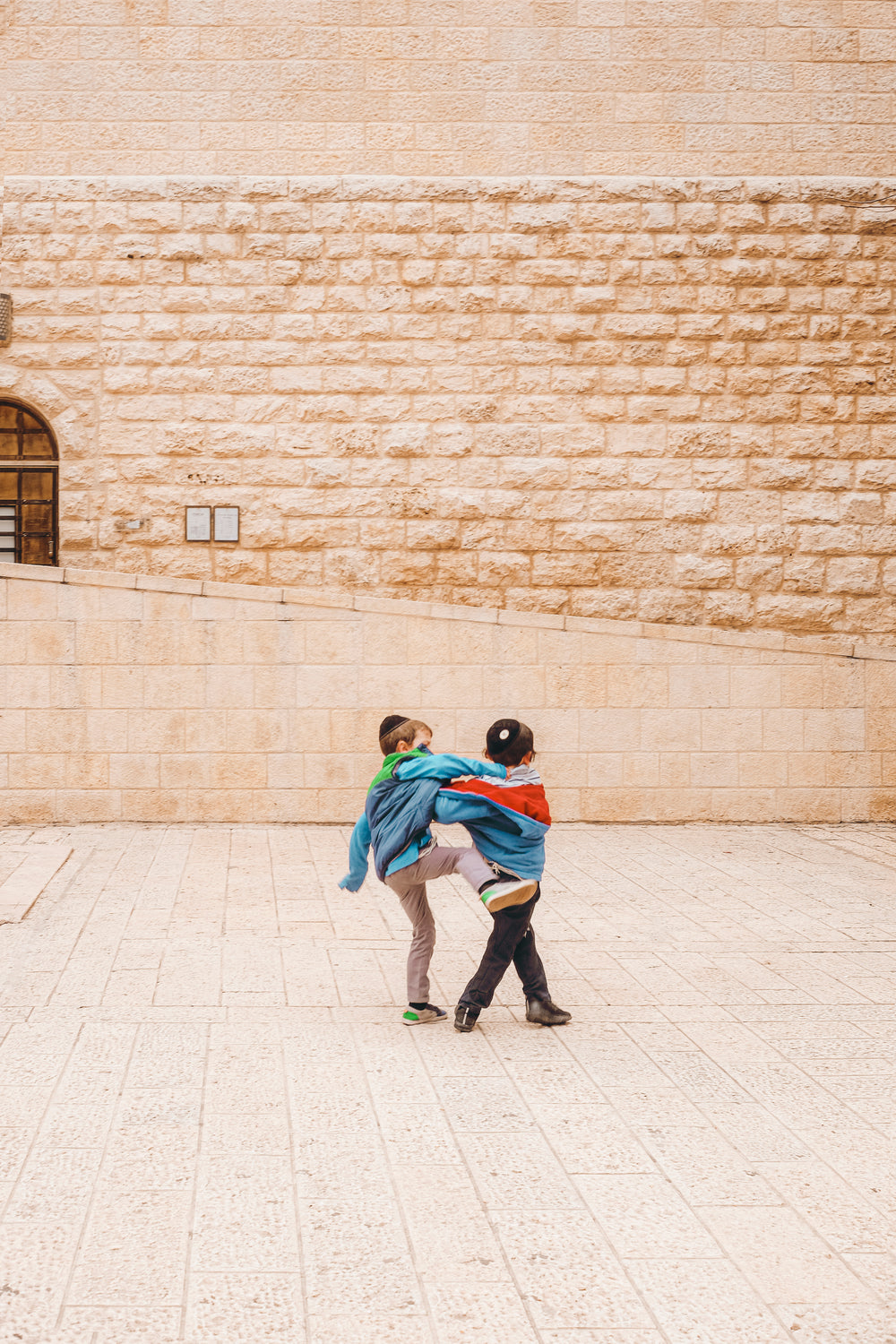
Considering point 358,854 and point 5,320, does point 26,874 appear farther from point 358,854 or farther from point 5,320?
point 5,320

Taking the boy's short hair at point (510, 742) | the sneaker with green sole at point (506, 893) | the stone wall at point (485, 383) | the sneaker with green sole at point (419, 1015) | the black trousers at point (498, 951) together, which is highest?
the stone wall at point (485, 383)

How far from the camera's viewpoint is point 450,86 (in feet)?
34.6

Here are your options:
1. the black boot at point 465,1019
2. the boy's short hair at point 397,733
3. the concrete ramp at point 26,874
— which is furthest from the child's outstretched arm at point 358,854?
the concrete ramp at point 26,874

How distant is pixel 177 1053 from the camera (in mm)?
4516

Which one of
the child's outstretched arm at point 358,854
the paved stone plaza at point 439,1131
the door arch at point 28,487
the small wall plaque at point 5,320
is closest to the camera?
the paved stone plaza at point 439,1131

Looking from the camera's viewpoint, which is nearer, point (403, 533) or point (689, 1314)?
point (689, 1314)

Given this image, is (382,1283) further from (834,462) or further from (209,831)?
(834,462)

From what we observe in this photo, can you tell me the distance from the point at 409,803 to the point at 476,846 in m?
0.37

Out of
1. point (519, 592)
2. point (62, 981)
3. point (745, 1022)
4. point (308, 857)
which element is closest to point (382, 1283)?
point (745, 1022)

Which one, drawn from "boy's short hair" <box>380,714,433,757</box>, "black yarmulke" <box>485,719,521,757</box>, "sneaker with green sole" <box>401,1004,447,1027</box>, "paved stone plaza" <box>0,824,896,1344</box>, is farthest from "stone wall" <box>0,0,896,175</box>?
"sneaker with green sole" <box>401,1004,447,1027</box>

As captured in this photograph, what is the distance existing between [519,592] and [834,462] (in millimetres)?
3087

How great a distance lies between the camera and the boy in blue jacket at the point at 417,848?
483 centimetres

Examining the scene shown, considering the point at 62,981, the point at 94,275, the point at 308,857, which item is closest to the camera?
the point at 62,981

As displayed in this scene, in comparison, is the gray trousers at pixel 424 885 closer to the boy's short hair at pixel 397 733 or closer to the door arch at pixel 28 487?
the boy's short hair at pixel 397 733
